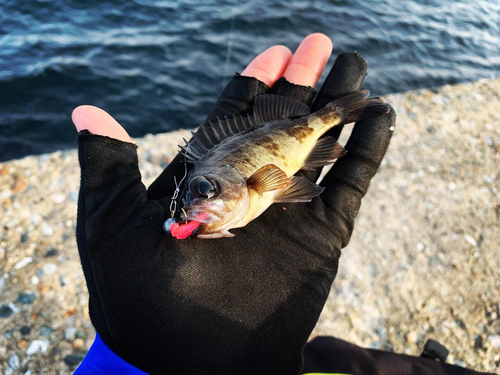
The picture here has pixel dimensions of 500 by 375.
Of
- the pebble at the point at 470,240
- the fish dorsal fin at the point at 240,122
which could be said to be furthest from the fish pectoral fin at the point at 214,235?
the pebble at the point at 470,240

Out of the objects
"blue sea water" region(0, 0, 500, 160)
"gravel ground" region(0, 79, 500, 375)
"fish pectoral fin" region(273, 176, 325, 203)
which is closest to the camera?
"fish pectoral fin" region(273, 176, 325, 203)

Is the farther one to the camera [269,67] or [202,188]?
[269,67]

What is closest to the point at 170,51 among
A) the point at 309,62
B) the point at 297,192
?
the point at 309,62

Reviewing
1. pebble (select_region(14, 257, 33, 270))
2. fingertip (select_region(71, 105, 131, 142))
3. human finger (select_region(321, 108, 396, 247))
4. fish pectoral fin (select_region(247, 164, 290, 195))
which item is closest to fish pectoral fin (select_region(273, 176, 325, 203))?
fish pectoral fin (select_region(247, 164, 290, 195))

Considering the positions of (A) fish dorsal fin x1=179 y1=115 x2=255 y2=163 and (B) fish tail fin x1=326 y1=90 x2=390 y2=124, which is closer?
(A) fish dorsal fin x1=179 y1=115 x2=255 y2=163

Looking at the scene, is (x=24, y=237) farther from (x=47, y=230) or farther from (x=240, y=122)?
(x=240, y=122)

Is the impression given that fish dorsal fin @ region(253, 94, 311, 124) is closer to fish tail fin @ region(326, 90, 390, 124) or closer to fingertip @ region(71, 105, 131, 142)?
fish tail fin @ region(326, 90, 390, 124)
